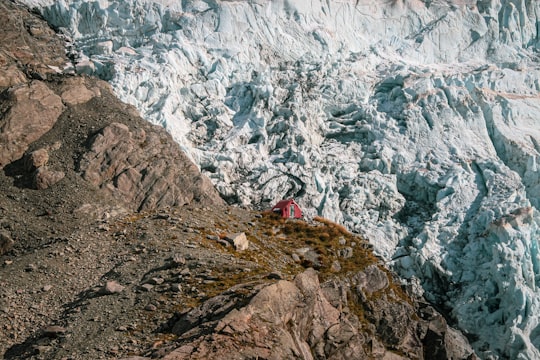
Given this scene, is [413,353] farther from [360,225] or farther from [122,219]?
[122,219]

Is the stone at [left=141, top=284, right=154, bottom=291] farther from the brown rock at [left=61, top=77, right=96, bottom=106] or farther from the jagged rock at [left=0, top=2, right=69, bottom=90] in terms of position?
the jagged rock at [left=0, top=2, right=69, bottom=90]

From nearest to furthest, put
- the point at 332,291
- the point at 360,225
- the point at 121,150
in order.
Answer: the point at 332,291
the point at 121,150
the point at 360,225

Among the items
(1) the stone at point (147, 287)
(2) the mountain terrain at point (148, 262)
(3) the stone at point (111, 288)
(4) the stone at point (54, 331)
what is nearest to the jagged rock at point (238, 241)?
(2) the mountain terrain at point (148, 262)

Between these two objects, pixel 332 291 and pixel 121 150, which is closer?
pixel 332 291

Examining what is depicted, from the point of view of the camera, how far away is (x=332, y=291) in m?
22.9

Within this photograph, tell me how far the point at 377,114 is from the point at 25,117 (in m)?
24.5

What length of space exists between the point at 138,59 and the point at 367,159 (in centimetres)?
1799

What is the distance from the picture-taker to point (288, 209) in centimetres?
3416

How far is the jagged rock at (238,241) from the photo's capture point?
87.1 ft

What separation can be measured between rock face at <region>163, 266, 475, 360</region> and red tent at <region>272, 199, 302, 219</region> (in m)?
7.12

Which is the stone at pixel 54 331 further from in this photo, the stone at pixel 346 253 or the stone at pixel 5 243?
the stone at pixel 346 253

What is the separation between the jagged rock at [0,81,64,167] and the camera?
1137 inches

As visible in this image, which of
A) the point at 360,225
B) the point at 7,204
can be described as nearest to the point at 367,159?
the point at 360,225

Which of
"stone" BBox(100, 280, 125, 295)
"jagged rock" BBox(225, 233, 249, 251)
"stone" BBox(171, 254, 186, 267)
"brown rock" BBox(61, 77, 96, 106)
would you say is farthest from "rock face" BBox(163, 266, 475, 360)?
"brown rock" BBox(61, 77, 96, 106)
